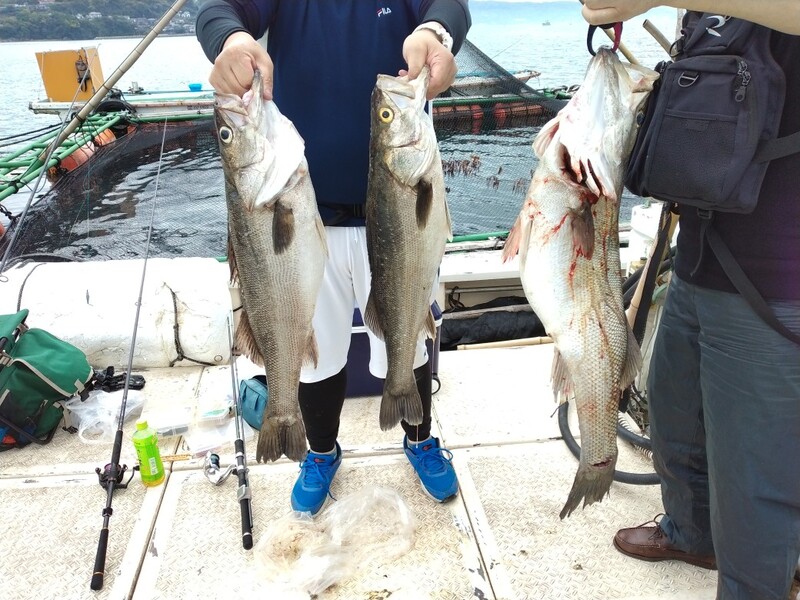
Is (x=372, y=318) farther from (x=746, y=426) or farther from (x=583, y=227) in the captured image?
(x=746, y=426)

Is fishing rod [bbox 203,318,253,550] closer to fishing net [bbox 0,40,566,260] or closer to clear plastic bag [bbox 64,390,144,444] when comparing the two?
clear plastic bag [bbox 64,390,144,444]

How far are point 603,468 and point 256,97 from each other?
5.77 ft

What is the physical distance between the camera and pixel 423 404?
10.0ft

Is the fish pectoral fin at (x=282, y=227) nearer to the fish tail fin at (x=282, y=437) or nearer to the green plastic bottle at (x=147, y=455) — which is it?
the fish tail fin at (x=282, y=437)

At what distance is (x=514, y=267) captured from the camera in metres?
5.27

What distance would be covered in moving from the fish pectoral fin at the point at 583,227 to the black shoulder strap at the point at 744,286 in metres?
0.41

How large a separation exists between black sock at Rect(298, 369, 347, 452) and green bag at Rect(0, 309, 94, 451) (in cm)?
170

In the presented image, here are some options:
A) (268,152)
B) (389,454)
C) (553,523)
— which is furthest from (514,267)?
(268,152)

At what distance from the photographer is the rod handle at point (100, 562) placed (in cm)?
256

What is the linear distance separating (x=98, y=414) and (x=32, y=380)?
1.43 feet

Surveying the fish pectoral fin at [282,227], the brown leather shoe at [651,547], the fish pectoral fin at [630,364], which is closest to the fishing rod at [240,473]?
the fish pectoral fin at [282,227]

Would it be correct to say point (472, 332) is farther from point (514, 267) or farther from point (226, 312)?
point (226, 312)

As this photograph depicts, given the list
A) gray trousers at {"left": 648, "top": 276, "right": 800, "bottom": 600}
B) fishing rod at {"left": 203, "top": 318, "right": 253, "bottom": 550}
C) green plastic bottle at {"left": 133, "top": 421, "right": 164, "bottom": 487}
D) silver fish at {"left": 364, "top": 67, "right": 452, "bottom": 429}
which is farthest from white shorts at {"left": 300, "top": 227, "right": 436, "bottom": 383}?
gray trousers at {"left": 648, "top": 276, "right": 800, "bottom": 600}

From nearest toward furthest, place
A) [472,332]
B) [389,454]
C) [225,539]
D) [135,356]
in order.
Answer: [225,539] → [389,454] → [135,356] → [472,332]
